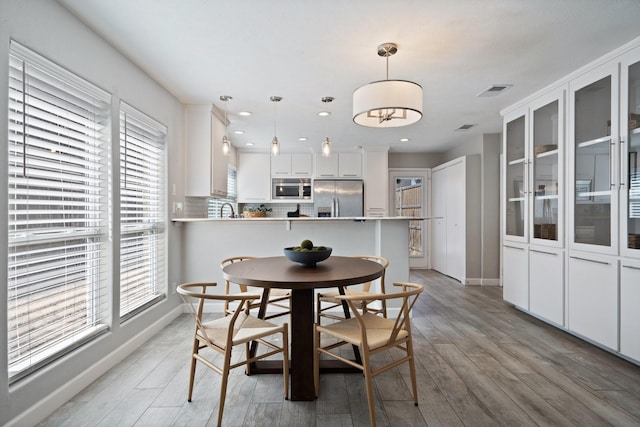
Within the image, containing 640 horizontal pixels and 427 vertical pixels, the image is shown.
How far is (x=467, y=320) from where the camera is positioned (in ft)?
11.7

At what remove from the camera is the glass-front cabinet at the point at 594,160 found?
104 inches

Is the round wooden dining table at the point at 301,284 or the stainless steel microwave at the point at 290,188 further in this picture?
the stainless steel microwave at the point at 290,188

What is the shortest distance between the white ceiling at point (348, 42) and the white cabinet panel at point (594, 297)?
→ 1.70 metres

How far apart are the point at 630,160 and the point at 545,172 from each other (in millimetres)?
903

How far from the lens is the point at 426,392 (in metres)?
2.13

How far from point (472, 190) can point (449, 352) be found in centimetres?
339

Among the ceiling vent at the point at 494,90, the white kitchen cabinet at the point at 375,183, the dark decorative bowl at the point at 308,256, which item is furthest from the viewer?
the white kitchen cabinet at the point at 375,183

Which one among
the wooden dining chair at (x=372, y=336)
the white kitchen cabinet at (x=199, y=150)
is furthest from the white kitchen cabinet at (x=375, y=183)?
the wooden dining chair at (x=372, y=336)

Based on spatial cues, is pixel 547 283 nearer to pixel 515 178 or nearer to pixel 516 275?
pixel 516 275

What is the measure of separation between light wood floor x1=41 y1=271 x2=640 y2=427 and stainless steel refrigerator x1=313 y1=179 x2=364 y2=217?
343cm

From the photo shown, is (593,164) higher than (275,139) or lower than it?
lower

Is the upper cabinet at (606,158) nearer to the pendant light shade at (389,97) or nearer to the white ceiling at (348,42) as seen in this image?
the white ceiling at (348,42)

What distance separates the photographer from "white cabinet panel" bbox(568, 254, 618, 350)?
2625 millimetres

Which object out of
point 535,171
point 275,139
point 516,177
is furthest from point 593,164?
point 275,139
